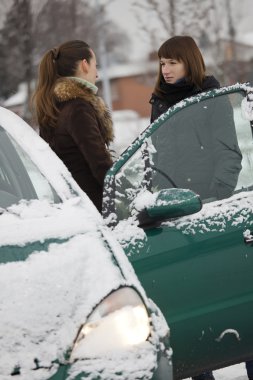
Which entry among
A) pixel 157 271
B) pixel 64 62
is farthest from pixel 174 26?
pixel 157 271

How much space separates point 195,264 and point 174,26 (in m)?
15.7

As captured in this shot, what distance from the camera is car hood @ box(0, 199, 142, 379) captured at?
2.79m

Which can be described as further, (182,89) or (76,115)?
(182,89)

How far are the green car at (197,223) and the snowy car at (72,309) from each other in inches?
27.5

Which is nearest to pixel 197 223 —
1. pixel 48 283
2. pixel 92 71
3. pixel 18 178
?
pixel 18 178

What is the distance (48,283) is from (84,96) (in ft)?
6.48

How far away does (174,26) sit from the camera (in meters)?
19.1

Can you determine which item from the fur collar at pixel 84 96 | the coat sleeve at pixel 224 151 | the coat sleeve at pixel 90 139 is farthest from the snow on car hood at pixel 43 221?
the fur collar at pixel 84 96

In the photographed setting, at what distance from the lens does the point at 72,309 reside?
9.30ft

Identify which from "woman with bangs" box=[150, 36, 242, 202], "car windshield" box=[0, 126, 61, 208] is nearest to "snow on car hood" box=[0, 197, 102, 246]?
"car windshield" box=[0, 126, 61, 208]

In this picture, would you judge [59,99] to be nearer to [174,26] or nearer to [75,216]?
[75,216]

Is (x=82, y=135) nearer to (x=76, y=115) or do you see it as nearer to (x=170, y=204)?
(x=76, y=115)

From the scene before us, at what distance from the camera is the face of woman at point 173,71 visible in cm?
474

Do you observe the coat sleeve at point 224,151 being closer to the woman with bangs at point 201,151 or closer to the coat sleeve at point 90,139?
the woman with bangs at point 201,151
